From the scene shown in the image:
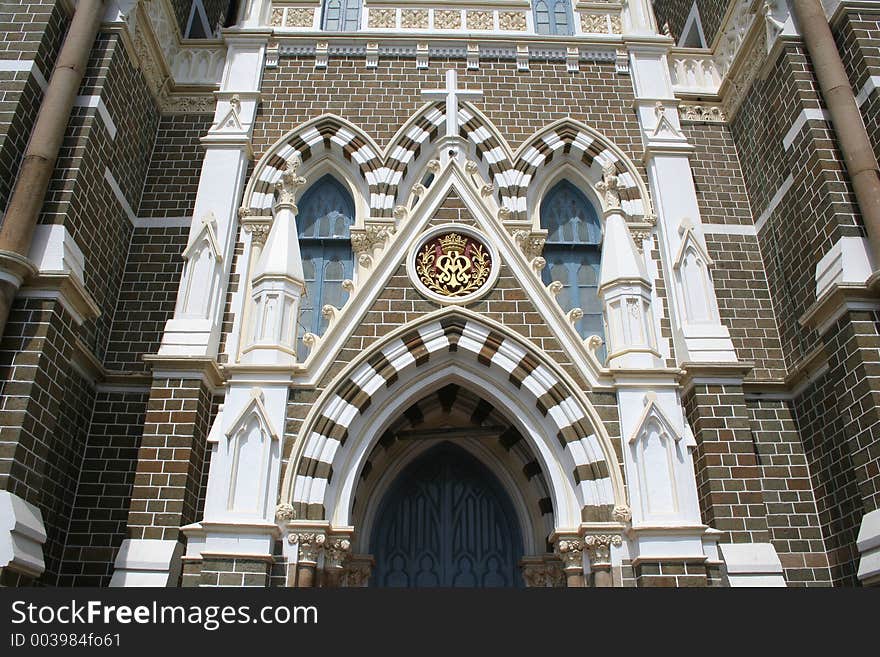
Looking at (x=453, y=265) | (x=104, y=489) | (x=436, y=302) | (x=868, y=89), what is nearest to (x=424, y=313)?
(x=436, y=302)

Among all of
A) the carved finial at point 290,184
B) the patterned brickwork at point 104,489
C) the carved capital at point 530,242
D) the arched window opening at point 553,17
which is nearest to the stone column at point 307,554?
the patterned brickwork at point 104,489

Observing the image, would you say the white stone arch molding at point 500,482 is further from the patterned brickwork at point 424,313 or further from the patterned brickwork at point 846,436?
the patterned brickwork at point 846,436

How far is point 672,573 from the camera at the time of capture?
809 cm

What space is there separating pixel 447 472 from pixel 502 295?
3.17m

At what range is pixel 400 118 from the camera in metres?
12.6

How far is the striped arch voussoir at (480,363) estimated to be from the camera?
8.72 metres

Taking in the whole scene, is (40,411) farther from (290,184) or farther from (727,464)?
(727,464)

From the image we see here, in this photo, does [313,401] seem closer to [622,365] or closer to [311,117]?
[622,365]

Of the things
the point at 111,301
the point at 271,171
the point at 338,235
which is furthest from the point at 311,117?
the point at 111,301

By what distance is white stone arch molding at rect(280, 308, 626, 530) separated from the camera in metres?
8.75

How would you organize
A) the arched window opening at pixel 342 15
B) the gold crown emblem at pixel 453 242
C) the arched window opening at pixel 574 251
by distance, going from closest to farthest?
the gold crown emblem at pixel 453 242
the arched window opening at pixel 574 251
the arched window opening at pixel 342 15

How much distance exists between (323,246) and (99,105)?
3.72 metres

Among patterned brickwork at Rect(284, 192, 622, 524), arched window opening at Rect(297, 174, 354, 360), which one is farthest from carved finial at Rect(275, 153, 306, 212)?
patterned brickwork at Rect(284, 192, 622, 524)

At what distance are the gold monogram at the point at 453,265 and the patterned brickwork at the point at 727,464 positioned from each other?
3.34 meters
